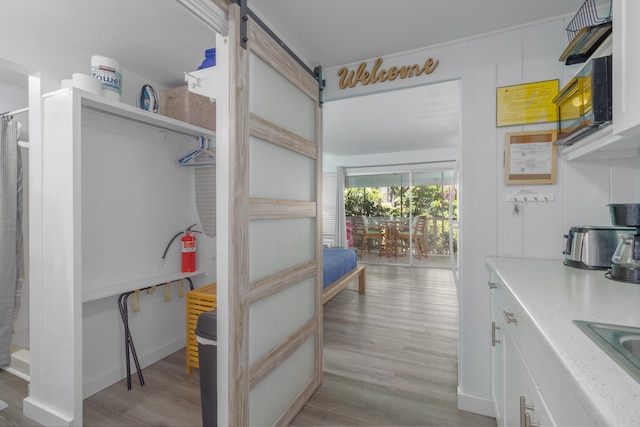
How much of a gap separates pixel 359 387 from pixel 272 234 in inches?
56.3

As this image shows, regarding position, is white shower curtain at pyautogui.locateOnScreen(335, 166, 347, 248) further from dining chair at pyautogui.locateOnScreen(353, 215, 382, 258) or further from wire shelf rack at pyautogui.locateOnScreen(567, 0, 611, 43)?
wire shelf rack at pyautogui.locateOnScreen(567, 0, 611, 43)

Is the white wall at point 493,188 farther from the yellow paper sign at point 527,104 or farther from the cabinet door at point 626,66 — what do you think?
the cabinet door at point 626,66

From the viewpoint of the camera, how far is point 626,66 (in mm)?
1005

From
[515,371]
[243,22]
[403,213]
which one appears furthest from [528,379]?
[403,213]

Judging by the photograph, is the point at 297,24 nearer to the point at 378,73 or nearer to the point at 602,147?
the point at 378,73

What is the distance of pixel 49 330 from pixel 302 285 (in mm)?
1596

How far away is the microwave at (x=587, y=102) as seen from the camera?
3.78 ft

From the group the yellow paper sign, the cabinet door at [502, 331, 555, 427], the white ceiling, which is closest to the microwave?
the yellow paper sign

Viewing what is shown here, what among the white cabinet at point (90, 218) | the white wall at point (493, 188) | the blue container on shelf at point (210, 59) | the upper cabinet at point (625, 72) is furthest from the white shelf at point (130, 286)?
the upper cabinet at point (625, 72)

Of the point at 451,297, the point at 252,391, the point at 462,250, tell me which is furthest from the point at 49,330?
the point at 451,297

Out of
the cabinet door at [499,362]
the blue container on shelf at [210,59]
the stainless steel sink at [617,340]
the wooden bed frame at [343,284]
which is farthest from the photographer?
the wooden bed frame at [343,284]

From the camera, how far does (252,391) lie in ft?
4.96

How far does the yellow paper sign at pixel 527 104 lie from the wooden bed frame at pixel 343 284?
2185mm

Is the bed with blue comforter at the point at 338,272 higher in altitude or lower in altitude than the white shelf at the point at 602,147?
lower
